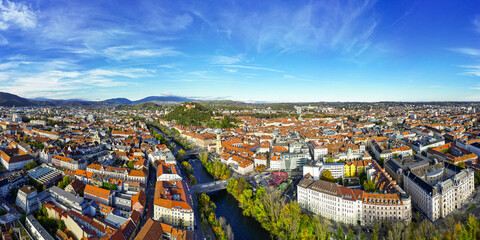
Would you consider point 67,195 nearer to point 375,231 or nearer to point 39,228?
point 39,228

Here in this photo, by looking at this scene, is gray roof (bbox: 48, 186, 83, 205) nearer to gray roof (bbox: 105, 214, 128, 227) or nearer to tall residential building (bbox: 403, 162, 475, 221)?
gray roof (bbox: 105, 214, 128, 227)

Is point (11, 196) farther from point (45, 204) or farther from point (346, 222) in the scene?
point (346, 222)

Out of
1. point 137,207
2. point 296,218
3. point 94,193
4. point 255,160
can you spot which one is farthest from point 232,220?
point 255,160

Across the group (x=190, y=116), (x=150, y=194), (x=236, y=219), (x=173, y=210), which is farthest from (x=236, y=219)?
(x=190, y=116)

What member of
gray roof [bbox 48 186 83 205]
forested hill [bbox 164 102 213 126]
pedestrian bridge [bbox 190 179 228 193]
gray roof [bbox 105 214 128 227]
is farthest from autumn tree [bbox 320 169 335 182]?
forested hill [bbox 164 102 213 126]

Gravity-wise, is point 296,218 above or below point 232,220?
above

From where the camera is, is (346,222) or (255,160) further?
(255,160)

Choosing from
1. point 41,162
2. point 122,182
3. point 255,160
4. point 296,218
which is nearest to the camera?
point 296,218
